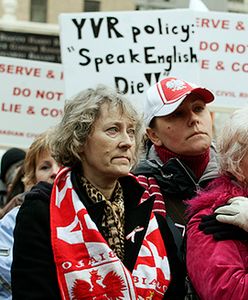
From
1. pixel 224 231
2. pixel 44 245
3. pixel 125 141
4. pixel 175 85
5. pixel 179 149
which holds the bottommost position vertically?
pixel 44 245

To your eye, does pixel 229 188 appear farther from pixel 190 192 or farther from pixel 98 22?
pixel 98 22

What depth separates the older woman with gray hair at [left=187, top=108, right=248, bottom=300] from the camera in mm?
3875

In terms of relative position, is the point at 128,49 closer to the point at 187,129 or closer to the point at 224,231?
the point at 187,129

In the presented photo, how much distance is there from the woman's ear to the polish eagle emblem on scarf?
886 millimetres

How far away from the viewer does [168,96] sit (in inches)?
189

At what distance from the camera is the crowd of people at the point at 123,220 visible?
4.01 m

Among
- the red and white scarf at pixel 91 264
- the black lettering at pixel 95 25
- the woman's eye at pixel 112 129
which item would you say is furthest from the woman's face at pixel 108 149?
the black lettering at pixel 95 25

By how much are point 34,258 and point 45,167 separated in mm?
1738

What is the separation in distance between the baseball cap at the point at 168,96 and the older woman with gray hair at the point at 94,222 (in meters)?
0.31

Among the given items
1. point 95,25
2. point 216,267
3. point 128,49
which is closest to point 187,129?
point 216,267

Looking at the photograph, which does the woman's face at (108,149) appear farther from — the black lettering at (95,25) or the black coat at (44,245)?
the black lettering at (95,25)

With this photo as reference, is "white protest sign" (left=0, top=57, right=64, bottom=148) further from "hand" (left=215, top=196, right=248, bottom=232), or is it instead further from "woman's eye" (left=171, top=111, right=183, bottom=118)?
"hand" (left=215, top=196, right=248, bottom=232)

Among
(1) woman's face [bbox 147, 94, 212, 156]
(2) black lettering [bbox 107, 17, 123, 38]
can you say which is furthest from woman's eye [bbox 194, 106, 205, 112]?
(2) black lettering [bbox 107, 17, 123, 38]

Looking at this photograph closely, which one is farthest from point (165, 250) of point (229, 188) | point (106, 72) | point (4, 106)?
point (4, 106)
